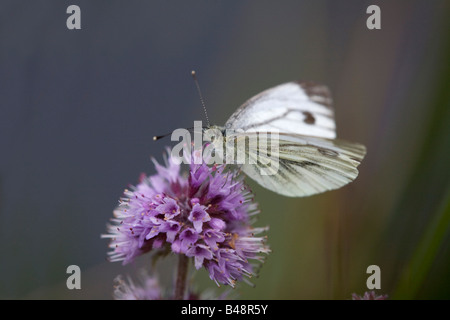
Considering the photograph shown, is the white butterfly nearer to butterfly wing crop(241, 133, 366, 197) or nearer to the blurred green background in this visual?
butterfly wing crop(241, 133, 366, 197)

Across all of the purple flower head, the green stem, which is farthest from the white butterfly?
the green stem

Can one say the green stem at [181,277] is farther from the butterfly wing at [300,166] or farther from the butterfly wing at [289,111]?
the butterfly wing at [289,111]

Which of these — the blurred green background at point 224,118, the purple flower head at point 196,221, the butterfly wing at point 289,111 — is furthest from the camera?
the butterfly wing at point 289,111

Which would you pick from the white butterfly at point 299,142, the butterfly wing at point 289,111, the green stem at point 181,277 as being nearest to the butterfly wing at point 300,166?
the white butterfly at point 299,142

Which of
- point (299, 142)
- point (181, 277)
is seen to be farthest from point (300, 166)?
point (181, 277)

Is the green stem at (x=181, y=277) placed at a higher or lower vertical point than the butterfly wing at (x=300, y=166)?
lower

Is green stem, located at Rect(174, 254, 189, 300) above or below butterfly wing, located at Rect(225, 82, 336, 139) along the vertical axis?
below
